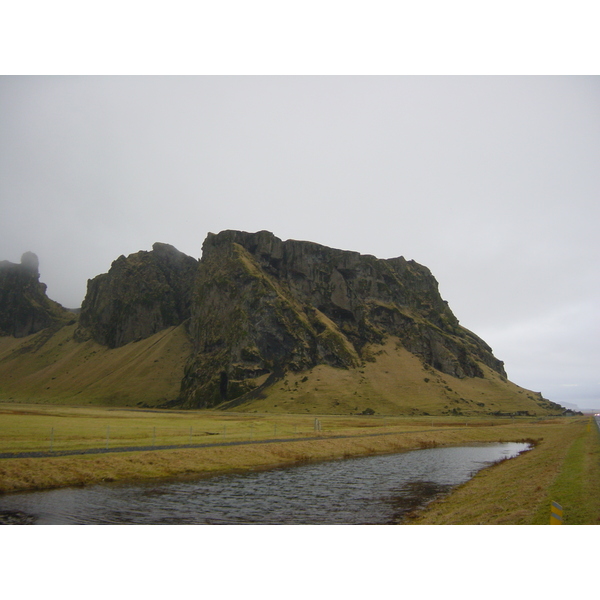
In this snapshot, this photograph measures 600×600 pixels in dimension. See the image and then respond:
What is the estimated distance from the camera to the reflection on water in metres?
24.3

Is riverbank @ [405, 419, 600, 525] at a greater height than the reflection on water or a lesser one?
greater

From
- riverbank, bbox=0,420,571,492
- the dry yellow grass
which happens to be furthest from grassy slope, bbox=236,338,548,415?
riverbank, bbox=0,420,571,492

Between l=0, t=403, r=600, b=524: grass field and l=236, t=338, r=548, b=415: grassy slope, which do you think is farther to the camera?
l=236, t=338, r=548, b=415: grassy slope

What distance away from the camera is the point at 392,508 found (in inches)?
1079

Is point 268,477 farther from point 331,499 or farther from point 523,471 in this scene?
point 523,471

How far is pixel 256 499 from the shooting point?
29.6 m

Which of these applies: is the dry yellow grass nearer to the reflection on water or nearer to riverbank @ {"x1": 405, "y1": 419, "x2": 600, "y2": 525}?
the reflection on water

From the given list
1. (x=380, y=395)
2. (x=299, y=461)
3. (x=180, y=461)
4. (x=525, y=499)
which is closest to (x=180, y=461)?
(x=180, y=461)

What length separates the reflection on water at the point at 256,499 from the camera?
2431 centimetres

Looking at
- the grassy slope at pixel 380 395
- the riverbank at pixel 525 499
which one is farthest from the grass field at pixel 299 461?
the grassy slope at pixel 380 395

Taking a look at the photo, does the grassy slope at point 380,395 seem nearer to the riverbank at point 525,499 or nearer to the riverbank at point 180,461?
the riverbank at point 180,461

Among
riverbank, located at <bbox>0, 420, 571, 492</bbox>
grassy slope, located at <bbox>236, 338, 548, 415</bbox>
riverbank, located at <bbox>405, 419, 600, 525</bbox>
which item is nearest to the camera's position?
riverbank, located at <bbox>405, 419, 600, 525</bbox>
